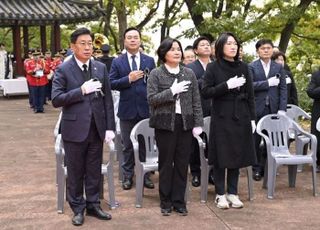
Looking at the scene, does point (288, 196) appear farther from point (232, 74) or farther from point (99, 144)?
point (99, 144)

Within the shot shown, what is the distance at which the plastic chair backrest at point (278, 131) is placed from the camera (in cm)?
651

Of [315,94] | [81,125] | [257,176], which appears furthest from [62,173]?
[315,94]

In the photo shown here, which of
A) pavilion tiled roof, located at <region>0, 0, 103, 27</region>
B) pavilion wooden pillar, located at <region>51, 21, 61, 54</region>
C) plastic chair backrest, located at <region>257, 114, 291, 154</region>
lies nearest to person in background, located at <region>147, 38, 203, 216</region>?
plastic chair backrest, located at <region>257, 114, 291, 154</region>

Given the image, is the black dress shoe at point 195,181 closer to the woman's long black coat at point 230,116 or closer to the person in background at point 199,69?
the person in background at point 199,69

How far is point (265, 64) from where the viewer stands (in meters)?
6.79

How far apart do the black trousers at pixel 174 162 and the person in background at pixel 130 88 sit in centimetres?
93

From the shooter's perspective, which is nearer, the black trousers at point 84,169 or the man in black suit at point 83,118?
the man in black suit at point 83,118

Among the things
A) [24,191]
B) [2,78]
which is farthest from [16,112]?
[24,191]

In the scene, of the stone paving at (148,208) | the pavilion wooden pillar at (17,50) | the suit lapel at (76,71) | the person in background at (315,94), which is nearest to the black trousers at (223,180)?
the stone paving at (148,208)

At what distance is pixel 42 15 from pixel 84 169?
14.9 meters

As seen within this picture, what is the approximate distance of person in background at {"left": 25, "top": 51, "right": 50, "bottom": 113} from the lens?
46.1ft

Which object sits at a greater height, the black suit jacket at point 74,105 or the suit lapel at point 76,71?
the suit lapel at point 76,71

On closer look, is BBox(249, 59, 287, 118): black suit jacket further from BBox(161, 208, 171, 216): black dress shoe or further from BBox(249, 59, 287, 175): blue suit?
BBox(161, 208, 171, 216): black dress shoe

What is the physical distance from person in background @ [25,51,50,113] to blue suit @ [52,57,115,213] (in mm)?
9198
